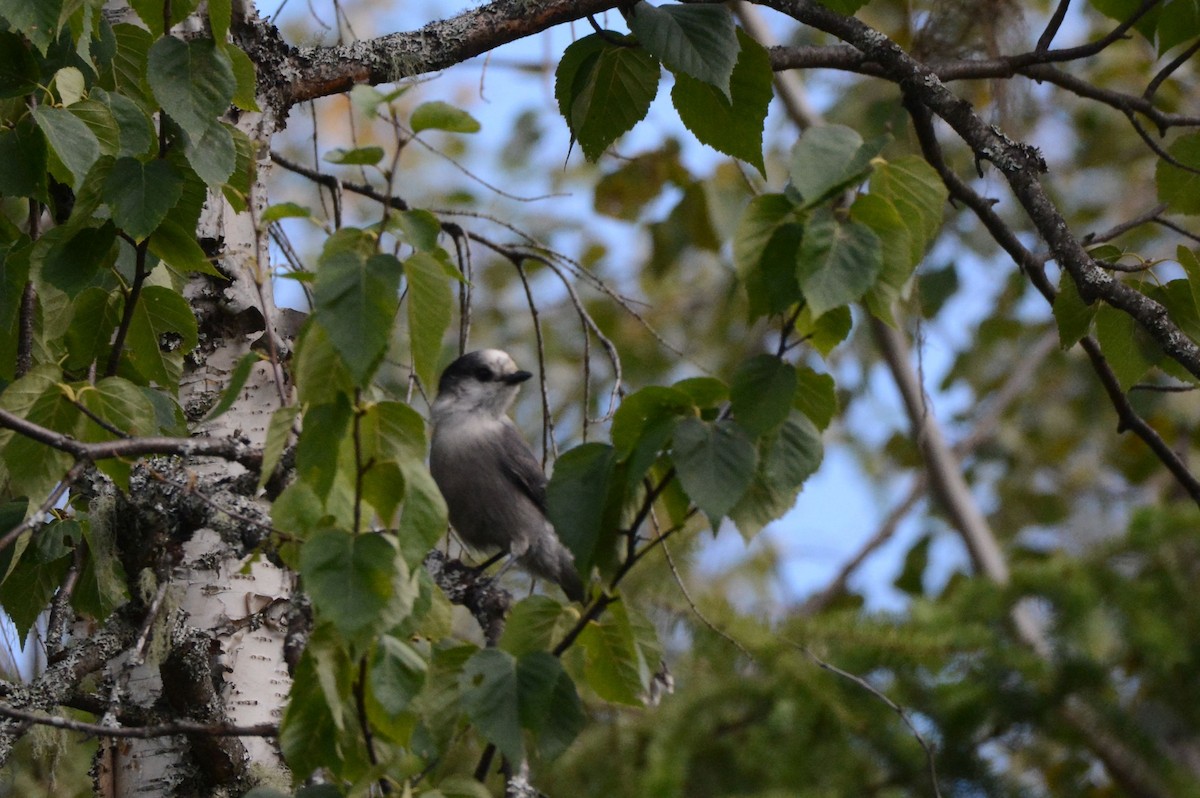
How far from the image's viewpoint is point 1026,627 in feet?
16.5

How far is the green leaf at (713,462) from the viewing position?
1.26 metres

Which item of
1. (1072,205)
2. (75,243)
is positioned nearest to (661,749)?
(75,243)

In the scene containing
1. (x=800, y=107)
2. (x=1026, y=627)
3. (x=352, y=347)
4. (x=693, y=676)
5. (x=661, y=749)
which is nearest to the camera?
(x=352, y=347)

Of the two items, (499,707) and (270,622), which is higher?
(270,622)

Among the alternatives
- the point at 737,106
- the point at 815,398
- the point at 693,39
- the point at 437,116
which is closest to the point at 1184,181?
the point at 737,106

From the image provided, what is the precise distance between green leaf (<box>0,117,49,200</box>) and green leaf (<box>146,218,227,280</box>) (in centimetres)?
17

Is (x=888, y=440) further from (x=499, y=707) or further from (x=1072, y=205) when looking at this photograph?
(x=499, y=707)

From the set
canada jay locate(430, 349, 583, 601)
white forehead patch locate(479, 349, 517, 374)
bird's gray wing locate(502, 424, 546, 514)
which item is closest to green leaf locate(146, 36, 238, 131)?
canada jay locate(430, 349, 583, 601)

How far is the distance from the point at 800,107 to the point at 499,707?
4.61m

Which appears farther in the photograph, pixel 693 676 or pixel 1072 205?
pixel 1072 205

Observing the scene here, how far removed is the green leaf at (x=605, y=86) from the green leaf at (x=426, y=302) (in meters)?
0.62

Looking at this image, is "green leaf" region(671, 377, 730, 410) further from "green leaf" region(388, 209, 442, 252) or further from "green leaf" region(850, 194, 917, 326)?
"green leaf" region(388, 209, 442, 252)

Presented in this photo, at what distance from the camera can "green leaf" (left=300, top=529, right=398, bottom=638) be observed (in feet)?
3.91

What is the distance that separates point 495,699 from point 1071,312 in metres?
1.17
